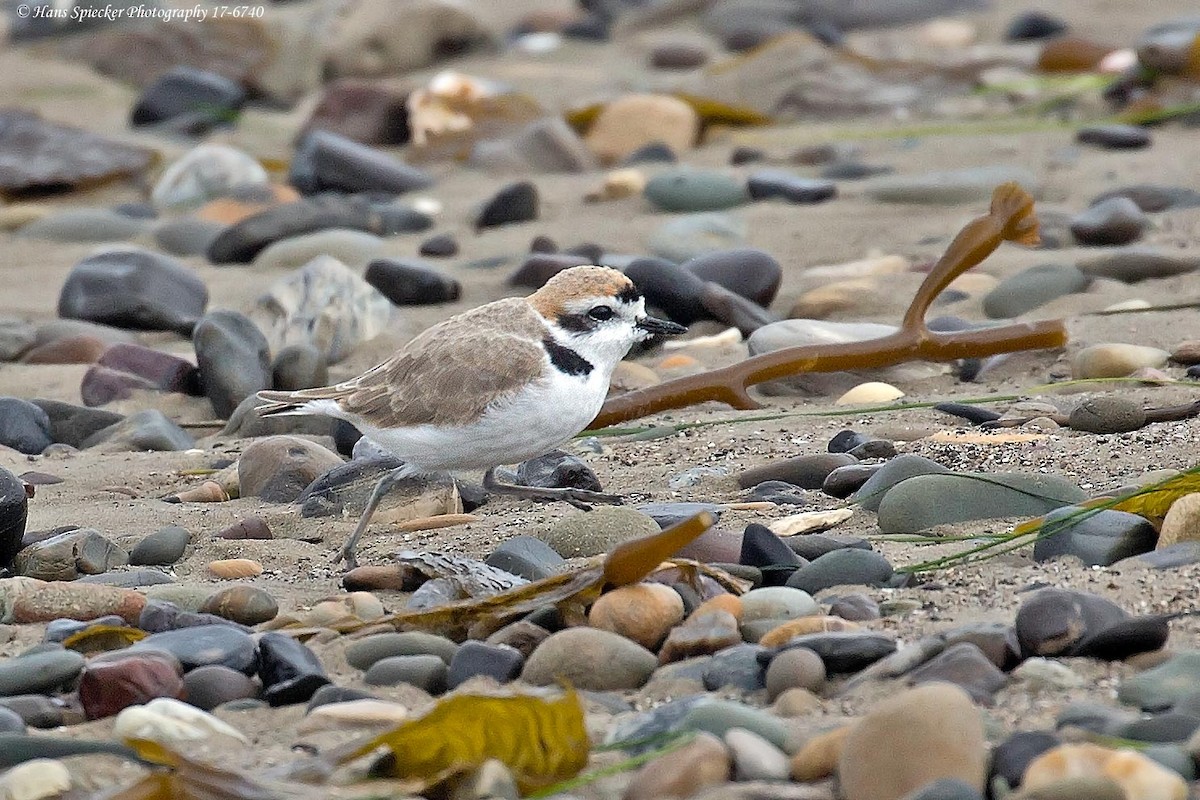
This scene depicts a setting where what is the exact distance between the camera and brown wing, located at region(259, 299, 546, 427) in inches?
185

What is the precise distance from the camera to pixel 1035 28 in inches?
475

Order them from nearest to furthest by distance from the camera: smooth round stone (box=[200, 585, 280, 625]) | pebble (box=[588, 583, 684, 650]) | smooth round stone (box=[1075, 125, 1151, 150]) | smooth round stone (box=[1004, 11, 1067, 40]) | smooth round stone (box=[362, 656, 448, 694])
→ 1. smooth round stone (box=[362, 656, 448, 694])
2. pebble (box=[588, 583, 684, 650])
3. smooth round stone (box=[200, 585, 280, 625])
4. smooth round stone (box=[1075, 125, 1151, 150])
5. smooth round stone (box=[1004, 11, 1067, 40])

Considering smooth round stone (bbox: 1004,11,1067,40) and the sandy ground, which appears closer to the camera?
the sandy ground

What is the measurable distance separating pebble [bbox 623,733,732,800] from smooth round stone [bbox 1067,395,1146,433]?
2.48m

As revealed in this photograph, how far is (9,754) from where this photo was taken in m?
3.17

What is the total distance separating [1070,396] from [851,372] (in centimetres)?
83

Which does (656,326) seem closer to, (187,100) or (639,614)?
(639,614)

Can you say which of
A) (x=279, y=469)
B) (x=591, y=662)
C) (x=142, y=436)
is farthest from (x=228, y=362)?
(x=591, y=662)

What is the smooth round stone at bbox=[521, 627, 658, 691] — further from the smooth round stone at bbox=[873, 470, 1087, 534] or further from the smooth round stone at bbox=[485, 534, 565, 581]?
the smooth round stone at bbox=[873, 470, 1087, 534]

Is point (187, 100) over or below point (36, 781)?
over

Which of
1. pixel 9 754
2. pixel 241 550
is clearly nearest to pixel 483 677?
pixel 9 754

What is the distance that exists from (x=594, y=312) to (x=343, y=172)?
4588 mm

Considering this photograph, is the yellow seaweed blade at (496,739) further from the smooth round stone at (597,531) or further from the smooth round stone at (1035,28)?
the smooth round stone at (1035,28)

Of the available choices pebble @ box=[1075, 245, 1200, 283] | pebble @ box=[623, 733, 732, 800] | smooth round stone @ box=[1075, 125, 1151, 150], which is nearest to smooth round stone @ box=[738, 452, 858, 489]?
pebble @ box=[623, 733, 732, 800]
